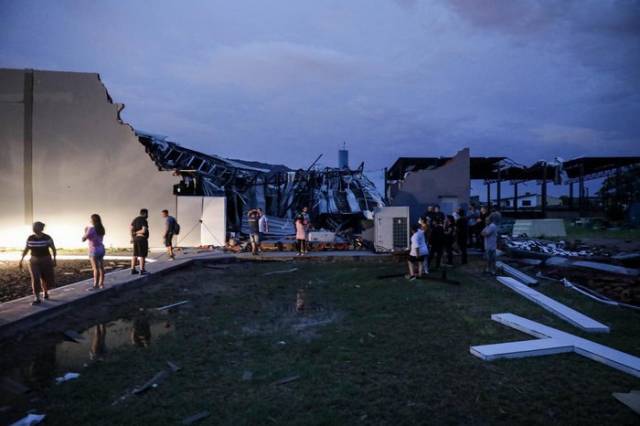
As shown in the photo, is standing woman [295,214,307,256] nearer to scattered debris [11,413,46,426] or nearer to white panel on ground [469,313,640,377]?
white panel on ground [469,313,640,377]

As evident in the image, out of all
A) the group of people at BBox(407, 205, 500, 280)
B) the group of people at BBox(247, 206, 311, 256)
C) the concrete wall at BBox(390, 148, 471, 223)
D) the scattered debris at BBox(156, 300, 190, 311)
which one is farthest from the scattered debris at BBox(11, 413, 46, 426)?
the concrete wall at BBox(390, 148, 471, 223)

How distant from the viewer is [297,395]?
12.8ft

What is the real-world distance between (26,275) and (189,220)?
7021mm

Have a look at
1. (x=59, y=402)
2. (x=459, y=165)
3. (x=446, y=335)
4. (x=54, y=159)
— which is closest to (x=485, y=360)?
(x=446, y=335)

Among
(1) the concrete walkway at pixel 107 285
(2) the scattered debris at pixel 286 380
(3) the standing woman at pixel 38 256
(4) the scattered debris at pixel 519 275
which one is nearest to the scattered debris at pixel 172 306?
(1) the concrete walkway at pixel 107 285

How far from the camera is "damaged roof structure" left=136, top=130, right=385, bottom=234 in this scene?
18.8 meters

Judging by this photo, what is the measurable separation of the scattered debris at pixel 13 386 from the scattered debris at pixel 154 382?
1197mm

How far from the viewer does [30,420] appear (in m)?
3.49

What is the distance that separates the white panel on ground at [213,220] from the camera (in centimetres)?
1711

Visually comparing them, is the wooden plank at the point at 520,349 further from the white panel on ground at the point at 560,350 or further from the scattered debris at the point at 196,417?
the scattered debris at the point at 196,417

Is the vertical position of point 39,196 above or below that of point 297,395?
above

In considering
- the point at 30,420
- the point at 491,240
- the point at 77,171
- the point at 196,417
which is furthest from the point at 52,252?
the point at 77,171

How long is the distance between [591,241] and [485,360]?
1668 cm

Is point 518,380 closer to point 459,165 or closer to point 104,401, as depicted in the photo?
point 104,401
